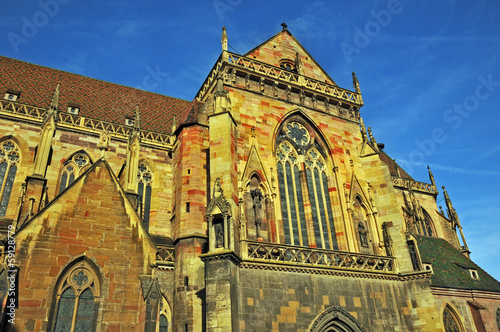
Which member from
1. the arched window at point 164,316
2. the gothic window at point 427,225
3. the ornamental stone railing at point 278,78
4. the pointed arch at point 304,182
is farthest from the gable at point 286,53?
the arched window at point 164,316

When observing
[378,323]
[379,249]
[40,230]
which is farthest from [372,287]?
[40,230]

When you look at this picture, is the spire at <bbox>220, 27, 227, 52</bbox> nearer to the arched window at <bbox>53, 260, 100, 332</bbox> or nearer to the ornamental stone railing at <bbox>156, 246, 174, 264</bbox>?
the ornamental stone railing at <bbox>156, 246, 174, 264</bbox>

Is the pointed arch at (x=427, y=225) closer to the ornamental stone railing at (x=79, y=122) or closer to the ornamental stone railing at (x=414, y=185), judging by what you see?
the ornamental stone railing at (x=414, y=185)

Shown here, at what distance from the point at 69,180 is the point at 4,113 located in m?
3.80

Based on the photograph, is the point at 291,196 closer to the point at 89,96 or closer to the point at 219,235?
the point at 219,235

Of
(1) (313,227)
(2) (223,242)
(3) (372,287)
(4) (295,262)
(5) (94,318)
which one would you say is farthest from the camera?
(1) (313,227)

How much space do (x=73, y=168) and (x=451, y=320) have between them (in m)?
17.9

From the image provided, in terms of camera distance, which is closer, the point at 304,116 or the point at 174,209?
the point at 174,209

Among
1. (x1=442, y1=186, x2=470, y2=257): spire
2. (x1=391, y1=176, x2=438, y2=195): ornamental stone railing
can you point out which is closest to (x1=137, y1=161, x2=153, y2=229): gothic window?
(x1=391, y1=176, x2=438, y2=195): ornamental stone railing

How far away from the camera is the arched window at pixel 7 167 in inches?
605

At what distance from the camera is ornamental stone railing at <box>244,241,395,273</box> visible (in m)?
13.0

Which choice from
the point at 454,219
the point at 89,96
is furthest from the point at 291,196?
the point at 454,219

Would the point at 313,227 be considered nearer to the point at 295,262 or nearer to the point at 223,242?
the point at 295,262

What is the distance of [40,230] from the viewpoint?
10.4 meters
